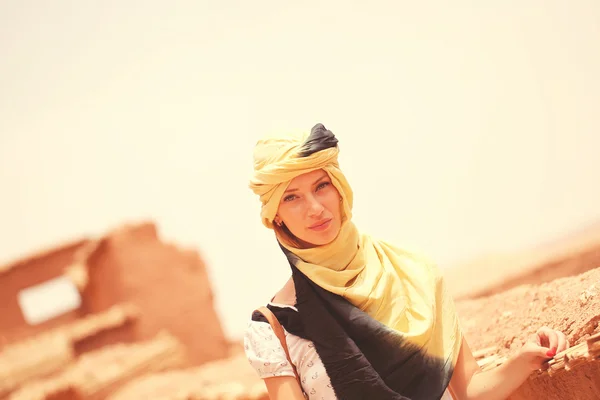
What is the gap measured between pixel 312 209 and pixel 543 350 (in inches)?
37.1

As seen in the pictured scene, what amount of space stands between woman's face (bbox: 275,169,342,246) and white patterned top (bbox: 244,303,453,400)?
37 centimetres

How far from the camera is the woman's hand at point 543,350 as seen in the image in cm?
217

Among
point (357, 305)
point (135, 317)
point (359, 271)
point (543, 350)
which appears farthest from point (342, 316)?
point (135, 317)

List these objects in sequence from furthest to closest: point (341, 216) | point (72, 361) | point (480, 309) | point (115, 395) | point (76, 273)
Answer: point (76, 273)
point (72, 361)
point (115, 395)
point (480, 309)
point (341, 216)

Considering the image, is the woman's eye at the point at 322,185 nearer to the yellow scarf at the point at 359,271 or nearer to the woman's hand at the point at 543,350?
the yellow scarf at the point at 359,271

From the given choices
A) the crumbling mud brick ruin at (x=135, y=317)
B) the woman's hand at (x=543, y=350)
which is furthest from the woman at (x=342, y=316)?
Result: the crumbling mud brick ruin at (x=135, y=317)

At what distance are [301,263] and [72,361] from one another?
31.0ft

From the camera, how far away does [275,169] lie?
7.59 ft

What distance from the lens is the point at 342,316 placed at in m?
2.27

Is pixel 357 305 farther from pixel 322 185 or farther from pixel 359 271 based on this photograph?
pixel 322 185

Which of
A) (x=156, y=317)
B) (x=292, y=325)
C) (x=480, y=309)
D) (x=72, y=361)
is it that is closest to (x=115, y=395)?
(x=72, y=361)

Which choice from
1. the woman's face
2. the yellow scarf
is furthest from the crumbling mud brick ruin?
the woman's face

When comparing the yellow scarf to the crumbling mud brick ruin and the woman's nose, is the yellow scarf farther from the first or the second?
the crumbling mud brick ruin

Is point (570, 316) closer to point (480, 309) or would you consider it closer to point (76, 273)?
point (480, 309)
